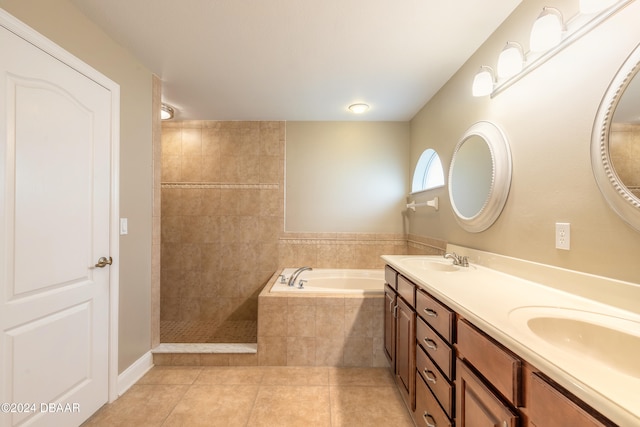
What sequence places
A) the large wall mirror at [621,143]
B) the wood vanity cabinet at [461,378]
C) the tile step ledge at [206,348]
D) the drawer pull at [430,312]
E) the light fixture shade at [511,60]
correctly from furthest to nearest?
the tile step ledge at [206,348], the light fixture shade at [511,60], the drawer pull at [430,312], the large wall mirror at [621,143], the wood vanity cabinet at [461,378]

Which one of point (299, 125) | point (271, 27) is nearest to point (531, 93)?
point (271, 27)

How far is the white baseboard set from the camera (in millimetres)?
1856

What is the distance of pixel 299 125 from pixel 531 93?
2.38 metres

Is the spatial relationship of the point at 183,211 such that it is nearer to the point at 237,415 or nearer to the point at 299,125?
the point at 299,125

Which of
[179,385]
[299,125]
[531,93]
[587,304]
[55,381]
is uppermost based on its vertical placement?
[299,125]

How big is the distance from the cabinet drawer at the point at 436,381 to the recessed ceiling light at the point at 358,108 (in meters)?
2.23

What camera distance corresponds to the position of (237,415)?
1681 millimetres

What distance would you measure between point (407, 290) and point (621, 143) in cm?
112

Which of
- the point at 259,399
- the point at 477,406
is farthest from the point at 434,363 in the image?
the point at 259,399

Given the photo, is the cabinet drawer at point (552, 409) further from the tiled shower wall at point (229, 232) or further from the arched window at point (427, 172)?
the tiled shower wall at point (229, 232)

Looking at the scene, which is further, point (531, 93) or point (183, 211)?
point (183, 211)

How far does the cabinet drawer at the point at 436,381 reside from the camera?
111 centimetres

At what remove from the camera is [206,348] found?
2268 millimetres

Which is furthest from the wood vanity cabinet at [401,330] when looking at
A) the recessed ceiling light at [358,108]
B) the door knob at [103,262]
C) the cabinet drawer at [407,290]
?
the door knob at [103,262]
